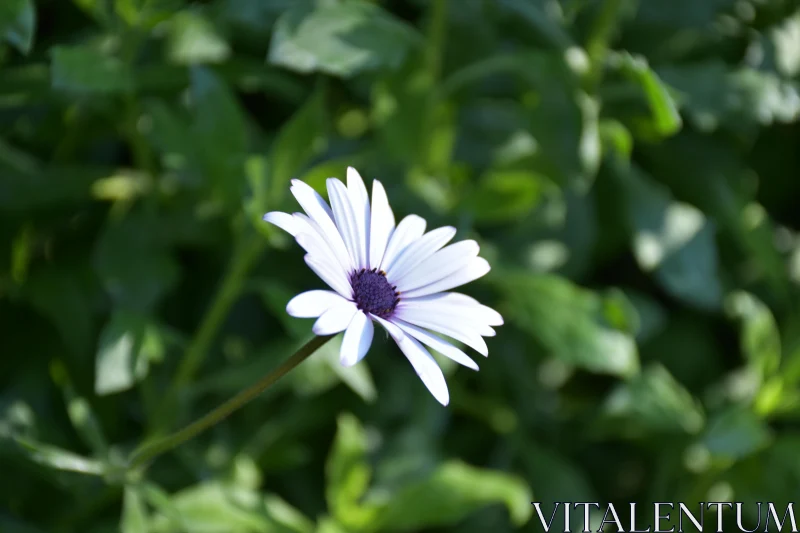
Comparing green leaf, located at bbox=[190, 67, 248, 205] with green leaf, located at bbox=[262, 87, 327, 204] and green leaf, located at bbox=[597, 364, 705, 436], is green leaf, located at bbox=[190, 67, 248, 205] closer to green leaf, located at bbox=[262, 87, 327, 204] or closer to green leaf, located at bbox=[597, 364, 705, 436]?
green leaf, located at bbox=[262, 87, 327, 204]

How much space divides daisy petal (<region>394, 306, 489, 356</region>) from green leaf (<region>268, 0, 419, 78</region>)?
26.5 inches

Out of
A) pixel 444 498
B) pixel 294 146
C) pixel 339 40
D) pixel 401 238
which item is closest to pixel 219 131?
pixel 294 146

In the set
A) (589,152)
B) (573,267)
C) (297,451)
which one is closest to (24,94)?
(297,451)

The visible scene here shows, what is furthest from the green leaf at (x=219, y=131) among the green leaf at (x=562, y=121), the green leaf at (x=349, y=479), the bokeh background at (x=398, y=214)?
the green leaf at (x=562, y=121)

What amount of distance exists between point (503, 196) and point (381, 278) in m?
0.82

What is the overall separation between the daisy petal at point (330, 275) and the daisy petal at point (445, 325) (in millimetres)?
94

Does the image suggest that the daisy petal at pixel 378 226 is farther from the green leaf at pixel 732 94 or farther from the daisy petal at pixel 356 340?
the green leaf at pixel 732 94

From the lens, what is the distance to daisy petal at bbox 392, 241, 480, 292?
1207 millimetres

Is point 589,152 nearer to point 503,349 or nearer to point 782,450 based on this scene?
point 503,349

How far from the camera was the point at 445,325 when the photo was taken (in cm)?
113

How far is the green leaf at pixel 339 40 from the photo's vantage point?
65.7 inches

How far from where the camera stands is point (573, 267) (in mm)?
2225

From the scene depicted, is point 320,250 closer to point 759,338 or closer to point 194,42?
point 194,42

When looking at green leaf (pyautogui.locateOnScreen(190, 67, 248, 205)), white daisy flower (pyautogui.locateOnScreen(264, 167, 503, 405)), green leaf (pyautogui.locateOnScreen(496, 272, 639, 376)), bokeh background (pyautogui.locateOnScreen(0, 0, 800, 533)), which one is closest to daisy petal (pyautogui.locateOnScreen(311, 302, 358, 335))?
white daisy flower (pyautogui.locateOnScreen(264, 167, 503, 405))
